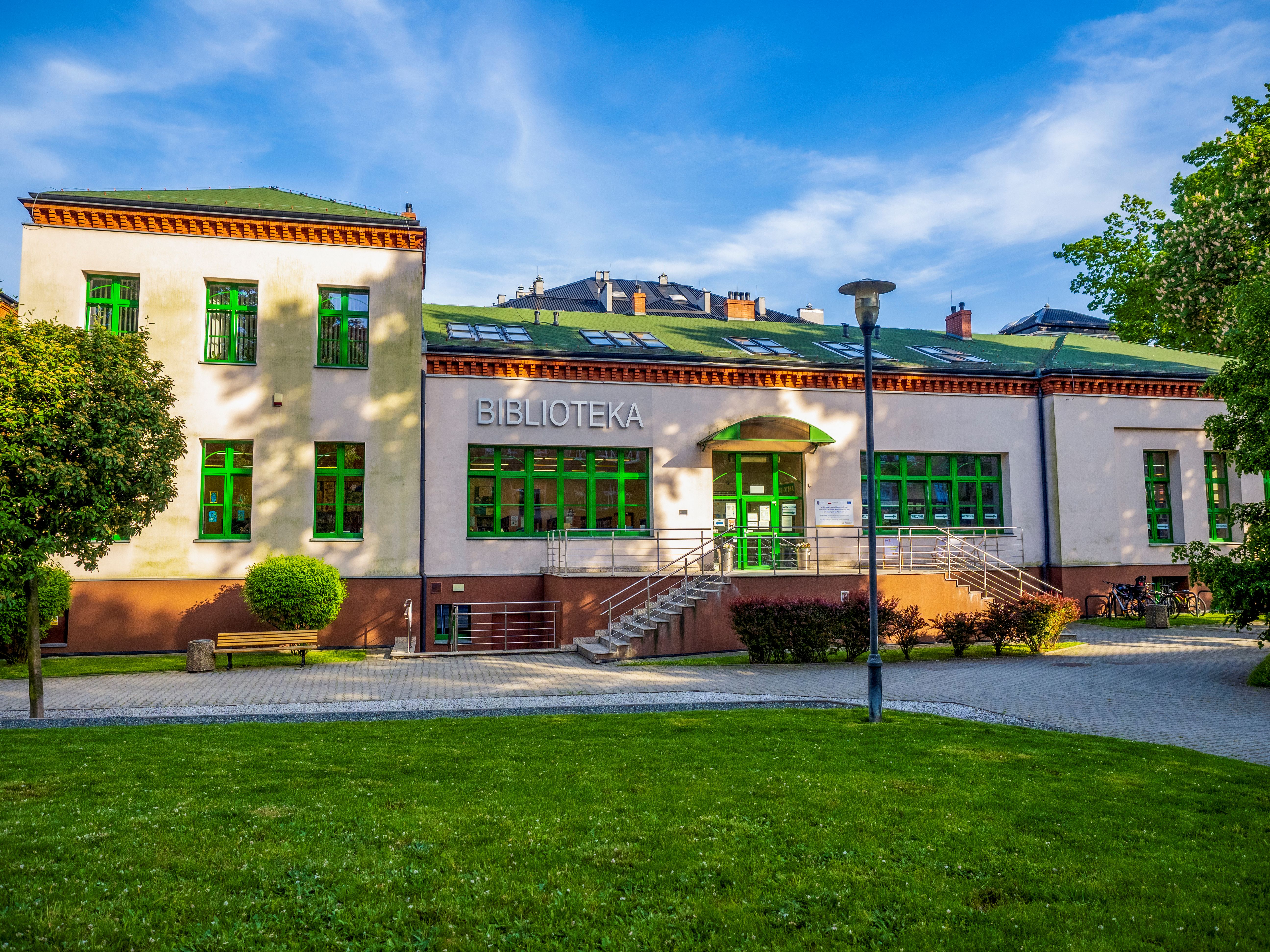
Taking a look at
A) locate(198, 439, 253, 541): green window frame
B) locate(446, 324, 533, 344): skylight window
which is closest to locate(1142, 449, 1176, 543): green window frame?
locate(446, 324, 533, 344): skylight window

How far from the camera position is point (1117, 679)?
1461cm

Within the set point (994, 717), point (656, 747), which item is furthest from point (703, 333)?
point (656, 747)

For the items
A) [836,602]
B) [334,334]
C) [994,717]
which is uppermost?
[334,334]

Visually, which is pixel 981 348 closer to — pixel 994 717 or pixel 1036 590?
pixel 1036 590

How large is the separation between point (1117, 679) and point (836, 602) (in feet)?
16.9

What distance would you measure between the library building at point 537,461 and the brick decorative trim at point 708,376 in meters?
0.06

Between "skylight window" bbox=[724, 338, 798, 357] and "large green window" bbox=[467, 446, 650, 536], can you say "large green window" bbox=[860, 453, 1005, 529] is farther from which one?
"large green window" bbox=[467, 446, 650, 536]

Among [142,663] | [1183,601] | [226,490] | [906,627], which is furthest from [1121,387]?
[142,663]

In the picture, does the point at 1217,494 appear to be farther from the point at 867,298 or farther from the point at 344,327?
A: the point at 344,327

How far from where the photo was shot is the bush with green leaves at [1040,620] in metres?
18.1

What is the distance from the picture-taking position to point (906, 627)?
1758 centimetres

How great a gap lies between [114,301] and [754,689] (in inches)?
676

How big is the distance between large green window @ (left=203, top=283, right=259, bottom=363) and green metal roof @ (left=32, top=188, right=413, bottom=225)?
190 centimetres

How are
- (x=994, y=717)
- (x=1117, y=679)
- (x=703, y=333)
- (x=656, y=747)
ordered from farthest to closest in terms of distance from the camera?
(x=703, y=333)
(x=1117, y=679)
(x=994, y=717)
(x=656, y=747)
